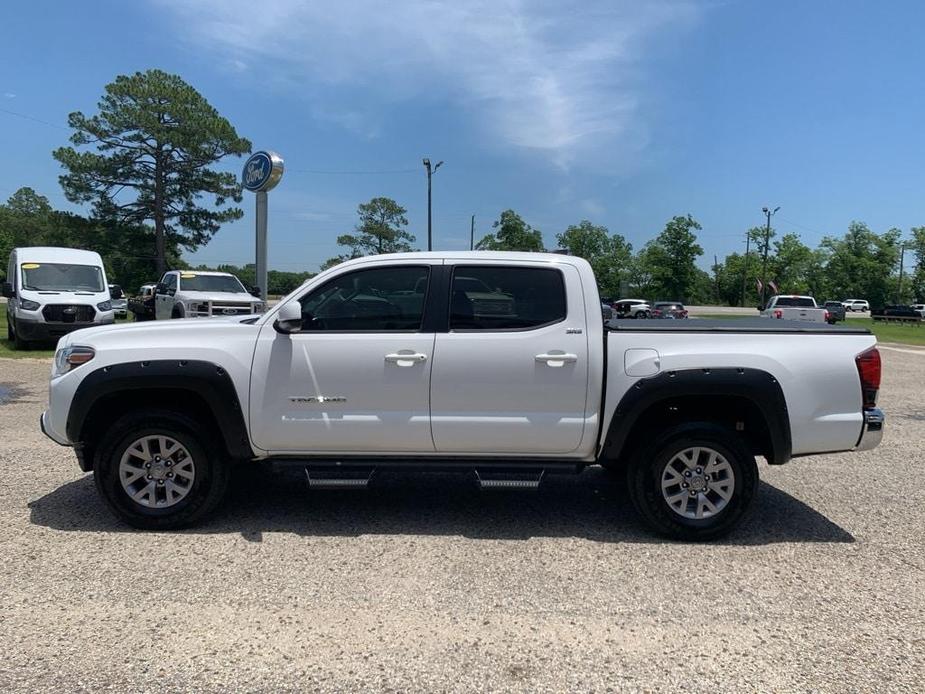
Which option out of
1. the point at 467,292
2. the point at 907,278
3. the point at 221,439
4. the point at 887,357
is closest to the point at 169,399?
the point at 221,439

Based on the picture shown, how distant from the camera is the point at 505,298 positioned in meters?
4.55

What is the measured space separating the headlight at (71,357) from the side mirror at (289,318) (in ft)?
4.16

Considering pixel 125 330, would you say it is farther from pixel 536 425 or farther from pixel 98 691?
pixel 536 425

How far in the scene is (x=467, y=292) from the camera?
4559 millimetres

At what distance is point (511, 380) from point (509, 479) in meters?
0.66

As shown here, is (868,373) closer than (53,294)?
Yes

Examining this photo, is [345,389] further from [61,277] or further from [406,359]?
[61,277]

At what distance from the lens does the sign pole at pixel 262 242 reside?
1931 cm

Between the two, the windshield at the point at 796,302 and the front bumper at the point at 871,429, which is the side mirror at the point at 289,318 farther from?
the windshield at the point at 796,302

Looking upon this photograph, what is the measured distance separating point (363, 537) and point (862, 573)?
3.11m

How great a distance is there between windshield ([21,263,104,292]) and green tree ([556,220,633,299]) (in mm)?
53678

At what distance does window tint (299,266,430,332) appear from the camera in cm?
453

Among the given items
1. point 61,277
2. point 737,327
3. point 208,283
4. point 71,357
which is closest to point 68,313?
point 61,277

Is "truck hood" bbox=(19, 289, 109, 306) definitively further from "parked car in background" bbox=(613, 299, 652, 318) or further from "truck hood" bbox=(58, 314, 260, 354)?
"parked car in background" bbox=(613, 299, 652, 318)
